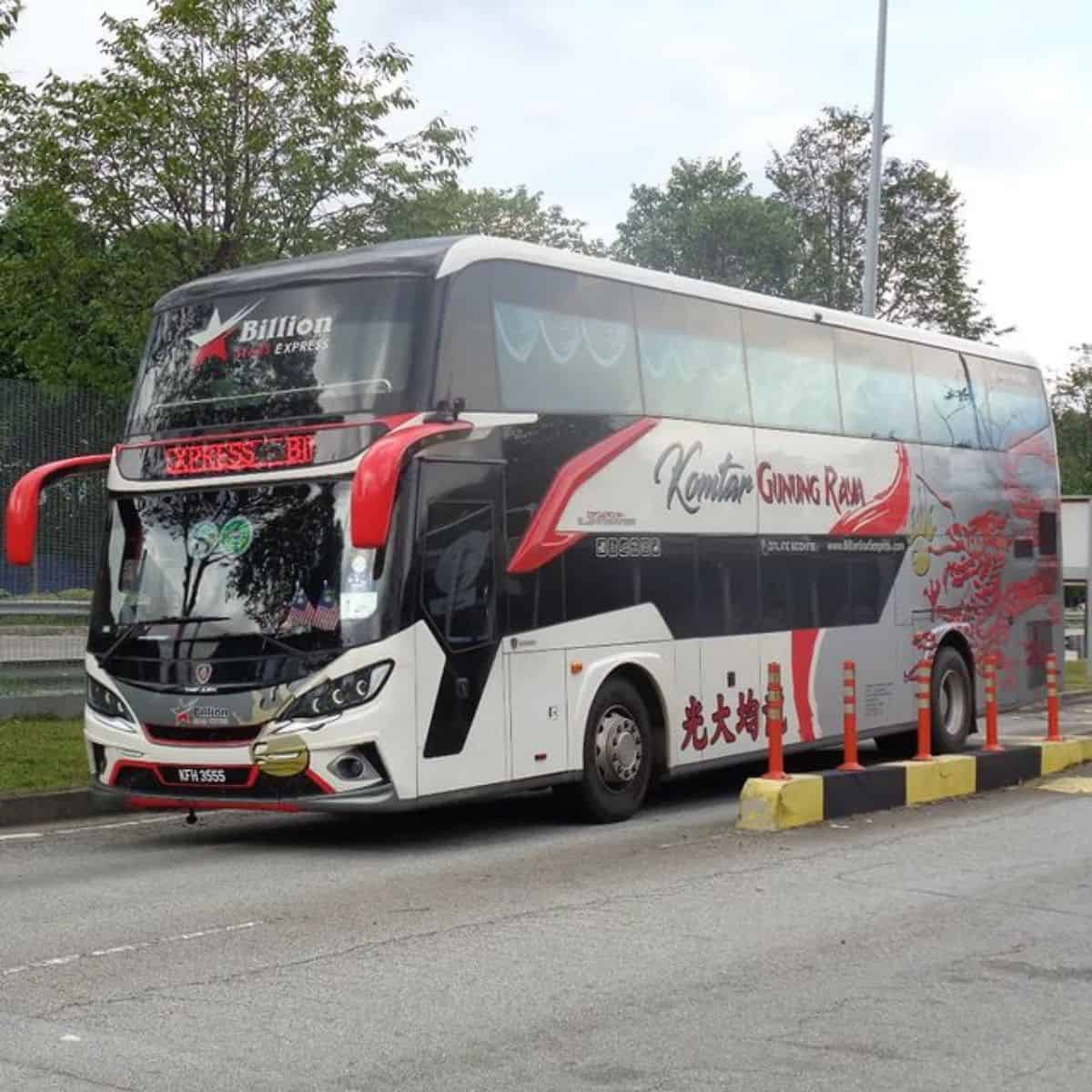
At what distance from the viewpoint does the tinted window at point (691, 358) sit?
1495 cm

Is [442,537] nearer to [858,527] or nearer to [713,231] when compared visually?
[858,527]

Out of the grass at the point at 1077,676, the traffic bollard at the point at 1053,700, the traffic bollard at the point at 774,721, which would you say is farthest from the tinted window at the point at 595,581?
the grass at the point at 1077,676

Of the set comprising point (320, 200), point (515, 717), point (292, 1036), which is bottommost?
point (292, 1036)

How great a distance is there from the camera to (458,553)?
12.7 meters

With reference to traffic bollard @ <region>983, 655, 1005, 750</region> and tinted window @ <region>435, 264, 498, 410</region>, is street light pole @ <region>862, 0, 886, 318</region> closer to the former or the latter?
traffic bollard @ <region>983, 655, 1005, 750</region>

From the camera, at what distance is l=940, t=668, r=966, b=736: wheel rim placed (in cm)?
1930

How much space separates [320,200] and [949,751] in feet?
31.0

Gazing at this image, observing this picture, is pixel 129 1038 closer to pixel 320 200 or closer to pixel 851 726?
pixel 851 726

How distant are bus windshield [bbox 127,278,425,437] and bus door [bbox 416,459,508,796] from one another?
75 centimetres

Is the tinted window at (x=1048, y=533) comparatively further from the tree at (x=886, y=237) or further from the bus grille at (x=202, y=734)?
the tree at (x=886, y=237)

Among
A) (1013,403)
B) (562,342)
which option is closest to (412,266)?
(562,342)

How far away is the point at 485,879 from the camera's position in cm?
1111

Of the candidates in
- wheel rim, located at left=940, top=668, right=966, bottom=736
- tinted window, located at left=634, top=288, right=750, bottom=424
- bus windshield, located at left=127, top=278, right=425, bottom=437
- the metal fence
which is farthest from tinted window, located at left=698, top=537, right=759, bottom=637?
the metal fence

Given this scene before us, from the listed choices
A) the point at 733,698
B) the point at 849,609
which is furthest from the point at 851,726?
the point at 849,609
